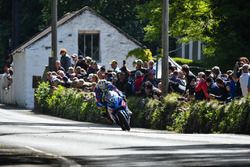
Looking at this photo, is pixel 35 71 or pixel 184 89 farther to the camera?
pixel 35 71

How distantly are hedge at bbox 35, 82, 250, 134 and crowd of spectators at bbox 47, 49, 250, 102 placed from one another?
1.17 feet

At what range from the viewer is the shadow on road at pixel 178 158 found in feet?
52.9

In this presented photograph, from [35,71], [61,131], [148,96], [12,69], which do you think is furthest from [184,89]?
[12,69]

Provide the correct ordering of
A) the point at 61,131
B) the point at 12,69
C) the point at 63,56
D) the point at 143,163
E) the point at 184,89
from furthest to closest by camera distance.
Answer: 1. the point at 12,69
2. the point at 63,56
3. the point at 184,89
4. the point at 61,131
5. the point at 143,163

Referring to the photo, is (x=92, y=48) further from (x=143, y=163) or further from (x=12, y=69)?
(x=143, y=163)

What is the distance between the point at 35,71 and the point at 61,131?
28810 millimetres

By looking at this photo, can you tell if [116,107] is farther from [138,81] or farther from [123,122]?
[138,81]

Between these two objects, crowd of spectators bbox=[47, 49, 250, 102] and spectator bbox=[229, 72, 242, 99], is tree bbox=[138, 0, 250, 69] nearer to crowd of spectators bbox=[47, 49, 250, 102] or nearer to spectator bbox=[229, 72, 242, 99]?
crowd of spectators bbox=[47, 49, 250, 102]

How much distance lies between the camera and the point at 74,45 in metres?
56.9

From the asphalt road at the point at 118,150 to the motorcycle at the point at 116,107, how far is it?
12.2 ft

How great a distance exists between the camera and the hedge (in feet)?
86.6

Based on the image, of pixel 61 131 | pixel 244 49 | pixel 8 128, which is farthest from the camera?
pixel 244 49

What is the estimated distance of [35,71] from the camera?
55781mm

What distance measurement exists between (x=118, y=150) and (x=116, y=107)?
1055cm
